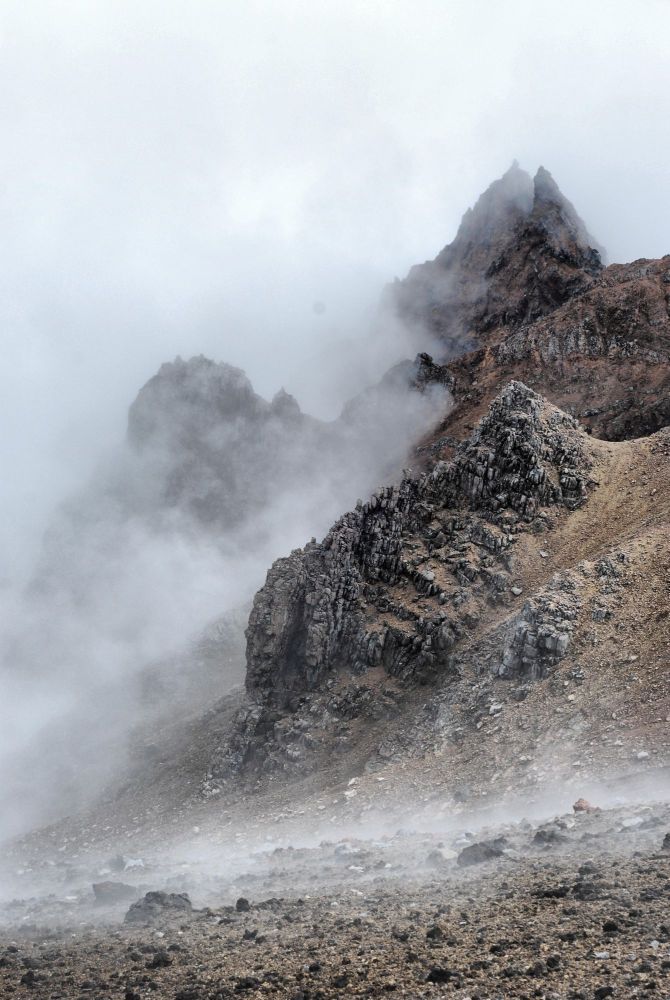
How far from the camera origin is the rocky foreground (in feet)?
37.9

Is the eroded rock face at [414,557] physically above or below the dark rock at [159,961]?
above

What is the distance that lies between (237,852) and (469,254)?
134 meters

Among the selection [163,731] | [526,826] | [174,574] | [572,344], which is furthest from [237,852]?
[174,574]

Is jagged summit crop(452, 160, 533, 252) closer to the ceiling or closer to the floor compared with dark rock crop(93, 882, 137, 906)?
closer to the ceiling

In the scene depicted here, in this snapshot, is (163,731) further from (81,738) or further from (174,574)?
(174,574)

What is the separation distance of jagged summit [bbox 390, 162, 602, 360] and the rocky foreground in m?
109

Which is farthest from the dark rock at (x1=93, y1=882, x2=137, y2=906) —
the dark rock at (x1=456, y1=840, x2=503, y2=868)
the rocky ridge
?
the rocky ridge

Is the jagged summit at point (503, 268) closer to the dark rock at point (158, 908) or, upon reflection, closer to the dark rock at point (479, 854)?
the dark rock at point (479, 854)

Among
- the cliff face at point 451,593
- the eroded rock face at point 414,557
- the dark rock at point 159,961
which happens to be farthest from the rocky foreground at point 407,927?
the eroded rock face at point 414,557

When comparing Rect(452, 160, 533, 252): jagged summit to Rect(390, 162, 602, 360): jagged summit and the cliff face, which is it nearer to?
Rect(390, 162, 602, 360): jagged summit

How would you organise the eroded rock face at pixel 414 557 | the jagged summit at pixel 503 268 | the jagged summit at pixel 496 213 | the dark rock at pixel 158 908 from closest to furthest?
the dark rock at pixel 158 908, the eroded rock face at pixel 414 557, the jagged summit at pixel 503 268, the jagged summit at pixel 496 213

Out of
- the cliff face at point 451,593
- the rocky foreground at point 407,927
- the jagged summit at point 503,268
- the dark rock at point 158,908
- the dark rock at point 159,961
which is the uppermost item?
the jagged summit at point 503,268

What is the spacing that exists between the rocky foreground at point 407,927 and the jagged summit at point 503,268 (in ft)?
357

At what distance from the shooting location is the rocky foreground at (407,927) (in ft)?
37.9
